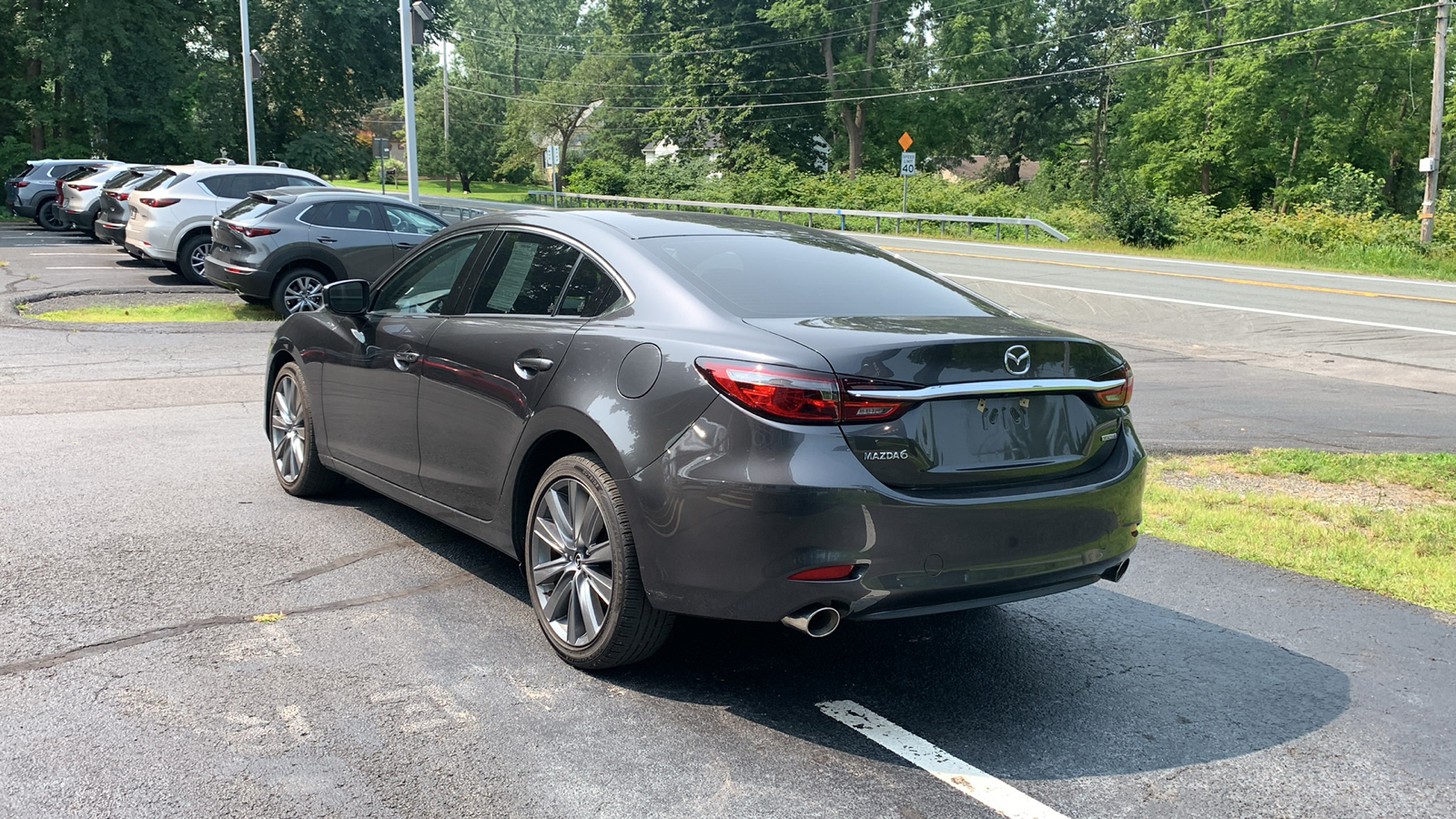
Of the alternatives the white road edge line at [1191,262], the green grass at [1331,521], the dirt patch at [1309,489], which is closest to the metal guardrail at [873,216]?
the white road edge line at [1191,262]

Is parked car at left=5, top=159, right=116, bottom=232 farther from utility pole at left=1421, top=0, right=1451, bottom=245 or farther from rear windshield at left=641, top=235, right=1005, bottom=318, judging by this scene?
utility pole at left=1421, top=0, right=1451, bottom=245

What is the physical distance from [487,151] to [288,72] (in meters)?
38.1

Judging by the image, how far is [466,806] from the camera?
128 inches

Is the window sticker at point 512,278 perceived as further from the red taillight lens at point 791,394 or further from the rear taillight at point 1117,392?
the rear taillight at point 1117,392

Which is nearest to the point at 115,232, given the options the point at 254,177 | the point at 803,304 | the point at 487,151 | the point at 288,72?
the point at 254,177

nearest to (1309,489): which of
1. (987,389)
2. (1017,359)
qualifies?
(1017,359)

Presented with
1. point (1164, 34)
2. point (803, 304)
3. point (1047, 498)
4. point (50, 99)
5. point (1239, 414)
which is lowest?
point (1239, 414)

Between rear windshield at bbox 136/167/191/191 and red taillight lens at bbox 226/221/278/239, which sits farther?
rear windshield at bbox 136/167/191/191

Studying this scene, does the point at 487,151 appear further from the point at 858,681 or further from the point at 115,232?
the point at 858,681

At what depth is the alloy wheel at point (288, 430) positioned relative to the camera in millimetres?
6449

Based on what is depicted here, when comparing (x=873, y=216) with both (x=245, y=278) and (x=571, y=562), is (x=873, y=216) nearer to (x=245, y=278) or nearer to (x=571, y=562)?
(x=245, y=278)

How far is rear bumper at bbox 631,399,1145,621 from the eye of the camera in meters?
3.61

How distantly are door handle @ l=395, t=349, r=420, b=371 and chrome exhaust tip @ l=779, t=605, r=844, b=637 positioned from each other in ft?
7.70

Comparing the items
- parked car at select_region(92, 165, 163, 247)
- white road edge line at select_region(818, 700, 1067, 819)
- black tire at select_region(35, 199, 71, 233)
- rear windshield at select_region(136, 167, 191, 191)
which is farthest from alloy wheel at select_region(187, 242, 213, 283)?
white road edge line at select_region(818, 700, 1067, 819)
